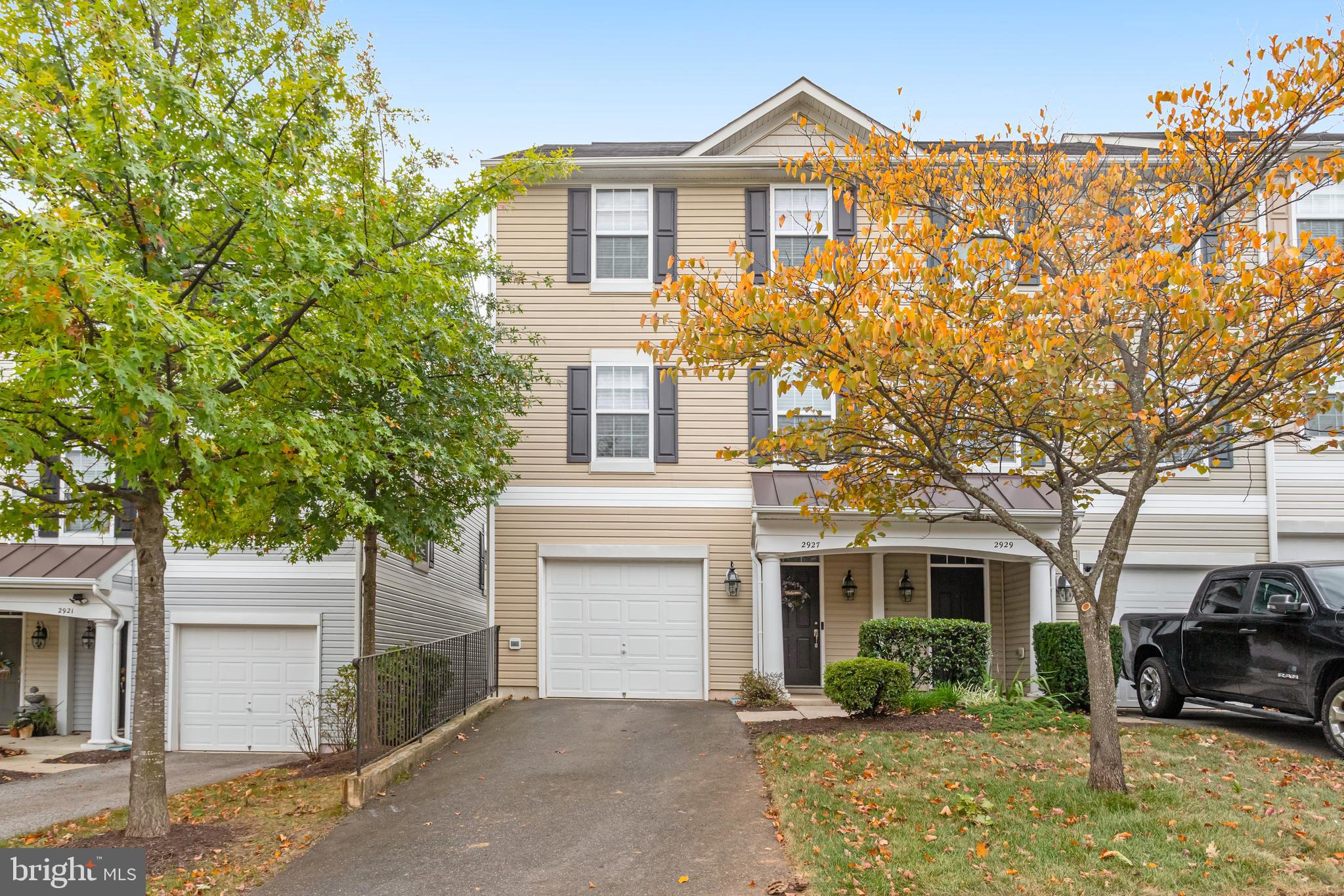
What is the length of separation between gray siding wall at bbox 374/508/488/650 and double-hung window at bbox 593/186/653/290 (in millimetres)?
4570

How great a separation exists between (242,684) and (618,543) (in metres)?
5.66

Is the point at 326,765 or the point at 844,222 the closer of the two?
the point at 326,765

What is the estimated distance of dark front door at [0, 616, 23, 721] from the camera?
16.5m

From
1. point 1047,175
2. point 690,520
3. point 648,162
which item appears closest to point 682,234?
point 648,162

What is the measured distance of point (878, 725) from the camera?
11039 millimetres

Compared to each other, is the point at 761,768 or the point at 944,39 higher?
the point at 944,39

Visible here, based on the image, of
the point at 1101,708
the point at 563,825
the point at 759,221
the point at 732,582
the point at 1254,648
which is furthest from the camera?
the point at 759,221

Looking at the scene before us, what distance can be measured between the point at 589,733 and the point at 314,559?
365cm

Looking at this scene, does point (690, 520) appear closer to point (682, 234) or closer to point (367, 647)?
point (682, 234)

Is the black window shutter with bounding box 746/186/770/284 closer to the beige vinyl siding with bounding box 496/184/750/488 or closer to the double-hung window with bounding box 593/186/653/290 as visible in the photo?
the beige vinyl siding with bounding box 496/184/750/488

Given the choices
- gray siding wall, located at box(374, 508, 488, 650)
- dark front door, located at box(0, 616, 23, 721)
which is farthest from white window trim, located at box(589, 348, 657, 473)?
dark front door, located at box(0, 616, 23, 721)

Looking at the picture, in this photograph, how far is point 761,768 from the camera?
31.8 ft

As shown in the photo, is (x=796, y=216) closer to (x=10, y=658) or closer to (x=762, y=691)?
(x=762, y=691)

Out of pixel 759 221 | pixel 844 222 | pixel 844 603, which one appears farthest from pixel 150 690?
pixel 844 222
